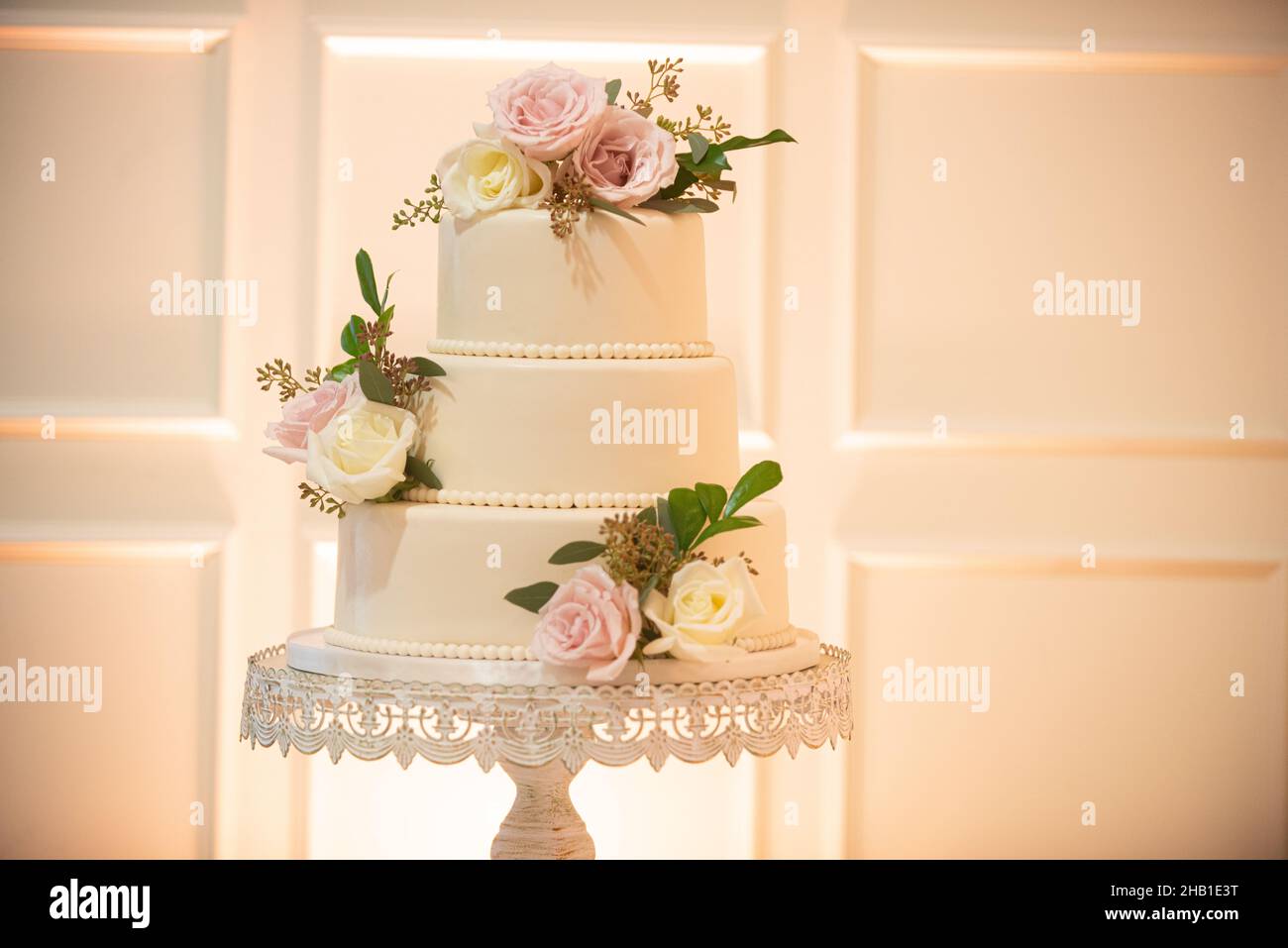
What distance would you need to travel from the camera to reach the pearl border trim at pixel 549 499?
8.00 feet

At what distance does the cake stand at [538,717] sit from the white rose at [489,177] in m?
0.80

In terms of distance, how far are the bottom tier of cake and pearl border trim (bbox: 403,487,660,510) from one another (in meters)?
0.02

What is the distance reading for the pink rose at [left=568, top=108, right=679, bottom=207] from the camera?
2494 mm

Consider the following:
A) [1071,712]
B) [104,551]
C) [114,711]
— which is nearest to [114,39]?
[104,551]

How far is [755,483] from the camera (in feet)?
7.91

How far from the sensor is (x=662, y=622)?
2297 millimetres

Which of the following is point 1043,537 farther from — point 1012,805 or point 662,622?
point 662,622

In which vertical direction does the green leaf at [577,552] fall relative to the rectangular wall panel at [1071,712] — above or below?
above

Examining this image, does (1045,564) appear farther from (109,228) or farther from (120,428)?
(109,228)

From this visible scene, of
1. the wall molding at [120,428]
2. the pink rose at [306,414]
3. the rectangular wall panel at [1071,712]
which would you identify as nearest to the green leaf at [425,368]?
the pink rose at [306,414]

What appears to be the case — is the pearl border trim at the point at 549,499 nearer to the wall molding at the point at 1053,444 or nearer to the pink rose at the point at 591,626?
the pink rose at the point at 591,626

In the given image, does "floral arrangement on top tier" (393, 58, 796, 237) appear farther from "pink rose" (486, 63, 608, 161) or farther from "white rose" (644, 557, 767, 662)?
"white rose" (644, 557, 767, 662)

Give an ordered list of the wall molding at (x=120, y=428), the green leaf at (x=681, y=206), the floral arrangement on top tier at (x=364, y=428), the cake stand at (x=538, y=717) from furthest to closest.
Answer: the wall molding at (x=120, y=428)
the green leaf at (x=681, y=206)
the floral arrangement on top tier at (x=364, y=428)
the cake stand at (x=538, y=717)

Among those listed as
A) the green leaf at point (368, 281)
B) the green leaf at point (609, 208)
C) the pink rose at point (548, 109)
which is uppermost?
the pink rose at point (548, 109)
